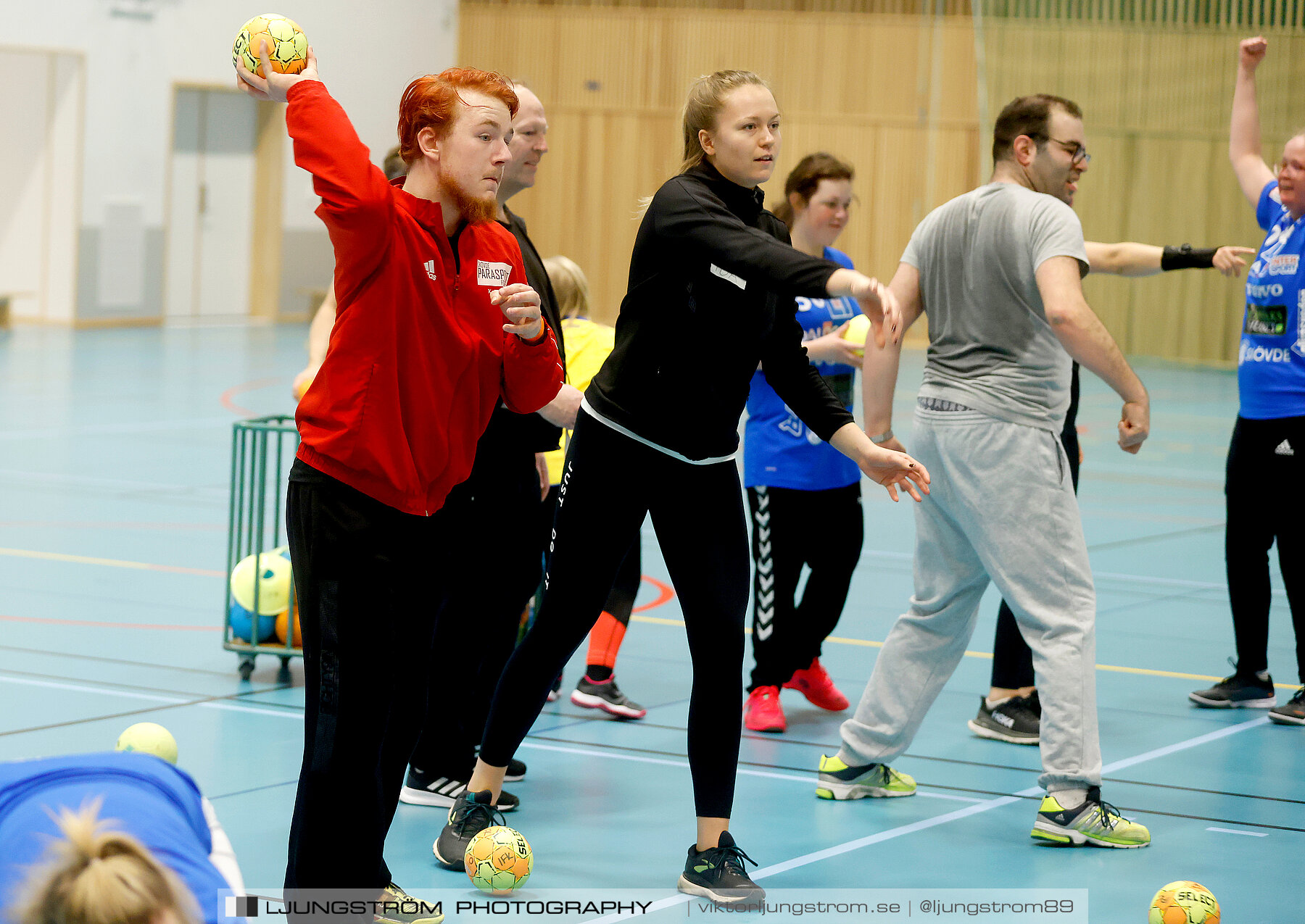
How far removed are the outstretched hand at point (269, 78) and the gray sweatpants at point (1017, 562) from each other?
222cm

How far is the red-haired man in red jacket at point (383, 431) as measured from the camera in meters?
2.99

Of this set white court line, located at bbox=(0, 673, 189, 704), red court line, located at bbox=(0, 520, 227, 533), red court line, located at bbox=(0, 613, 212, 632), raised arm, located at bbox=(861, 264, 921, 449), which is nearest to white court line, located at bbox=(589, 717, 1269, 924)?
raised arm, located at bbox=(861, 264, 921, 449)

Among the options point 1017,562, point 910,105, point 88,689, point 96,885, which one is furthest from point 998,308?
point 910,105

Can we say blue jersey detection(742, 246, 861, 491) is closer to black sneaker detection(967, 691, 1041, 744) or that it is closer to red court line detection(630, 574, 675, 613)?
black sneaker detection(967, 691, 1041, 744)

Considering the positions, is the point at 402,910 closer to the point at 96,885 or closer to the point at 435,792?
the point at 435,792

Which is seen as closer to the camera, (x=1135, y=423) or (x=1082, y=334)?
(x=1082, y=334)

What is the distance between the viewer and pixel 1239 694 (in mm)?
6051

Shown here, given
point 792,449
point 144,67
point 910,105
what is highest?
point 910,105

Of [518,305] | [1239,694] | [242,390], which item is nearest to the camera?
[518,305]

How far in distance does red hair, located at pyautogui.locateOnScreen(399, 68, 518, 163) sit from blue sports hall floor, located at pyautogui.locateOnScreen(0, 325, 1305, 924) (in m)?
1.77

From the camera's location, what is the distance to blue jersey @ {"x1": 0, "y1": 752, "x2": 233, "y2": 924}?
87.4 inches

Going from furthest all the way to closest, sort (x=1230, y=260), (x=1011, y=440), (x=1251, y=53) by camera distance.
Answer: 1. (x=1251, y=53)
2. (x=1230, y=260)
3. (x=1011, y=440)

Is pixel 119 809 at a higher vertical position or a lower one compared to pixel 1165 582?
higher

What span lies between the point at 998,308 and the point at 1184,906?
1681 millimetres
